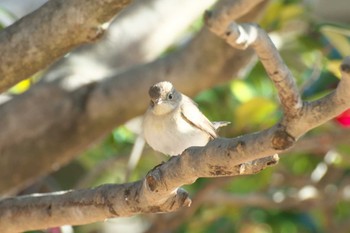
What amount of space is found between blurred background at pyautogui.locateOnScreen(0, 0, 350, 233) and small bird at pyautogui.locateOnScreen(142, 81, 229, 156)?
0.67 meters

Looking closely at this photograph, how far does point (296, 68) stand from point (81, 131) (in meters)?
0.81

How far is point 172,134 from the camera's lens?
1.57 metres

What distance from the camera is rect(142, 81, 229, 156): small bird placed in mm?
1562

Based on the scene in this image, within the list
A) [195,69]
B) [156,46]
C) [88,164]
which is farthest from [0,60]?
[88,164]

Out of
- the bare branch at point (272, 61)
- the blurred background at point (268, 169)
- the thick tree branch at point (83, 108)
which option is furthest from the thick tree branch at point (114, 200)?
the blurred background at point (268, 169)

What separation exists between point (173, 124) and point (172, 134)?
26mm

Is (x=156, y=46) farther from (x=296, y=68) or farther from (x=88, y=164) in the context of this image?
(x=88, y=164)

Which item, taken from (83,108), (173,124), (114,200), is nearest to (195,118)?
(173,124)

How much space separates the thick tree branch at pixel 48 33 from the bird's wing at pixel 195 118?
24 centimetres

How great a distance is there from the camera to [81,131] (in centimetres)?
208

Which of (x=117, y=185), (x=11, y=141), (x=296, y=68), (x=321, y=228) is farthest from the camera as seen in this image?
(x=321, y=228)

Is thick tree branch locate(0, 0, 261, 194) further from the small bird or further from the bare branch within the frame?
the bare branch

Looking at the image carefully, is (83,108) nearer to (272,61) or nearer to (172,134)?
(172,134)

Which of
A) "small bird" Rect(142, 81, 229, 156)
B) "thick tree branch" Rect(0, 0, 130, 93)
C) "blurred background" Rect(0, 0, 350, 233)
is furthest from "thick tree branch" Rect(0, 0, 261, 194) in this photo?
"thick tree branch" Rect(0, 0, 130, 93)
